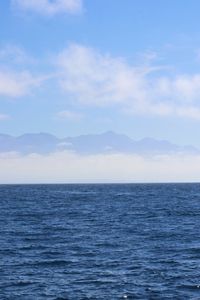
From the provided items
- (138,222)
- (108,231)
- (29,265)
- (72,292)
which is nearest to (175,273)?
(72,292)

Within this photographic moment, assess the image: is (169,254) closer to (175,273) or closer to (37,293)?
(175,273)

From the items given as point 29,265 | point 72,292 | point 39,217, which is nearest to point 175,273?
point 72,292

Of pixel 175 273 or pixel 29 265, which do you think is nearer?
pixel 175 273

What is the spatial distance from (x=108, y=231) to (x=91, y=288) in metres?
26.9

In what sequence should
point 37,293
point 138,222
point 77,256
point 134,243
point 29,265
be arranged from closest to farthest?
point 37,293, point 29,265, point 77,256, point 134,243, point 138,222

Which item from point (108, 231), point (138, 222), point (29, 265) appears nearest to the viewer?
point (29, 265)

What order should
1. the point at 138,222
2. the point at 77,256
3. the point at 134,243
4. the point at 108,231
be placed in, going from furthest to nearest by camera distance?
the point at 138,222 → the point at 108,231 → the point at 134,243 → the point at 77,256

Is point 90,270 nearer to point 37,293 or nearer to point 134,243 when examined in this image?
point 37,293

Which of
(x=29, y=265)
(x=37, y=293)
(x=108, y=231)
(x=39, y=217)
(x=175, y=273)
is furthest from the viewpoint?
(x=39, y=217)

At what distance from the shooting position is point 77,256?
4281 centimetres

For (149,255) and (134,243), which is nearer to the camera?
(149,255)

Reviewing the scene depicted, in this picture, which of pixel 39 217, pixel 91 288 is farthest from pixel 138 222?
pixel 91 288

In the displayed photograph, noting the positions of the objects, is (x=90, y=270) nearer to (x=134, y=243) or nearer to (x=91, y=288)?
(x=91, y=288)

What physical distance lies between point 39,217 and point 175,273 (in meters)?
44.2
